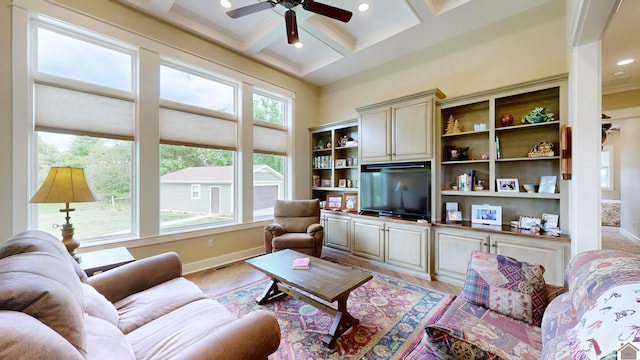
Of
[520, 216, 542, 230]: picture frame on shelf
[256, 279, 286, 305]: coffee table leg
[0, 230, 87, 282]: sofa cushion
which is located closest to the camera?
[0, 230, 87, 282]: sofa cushion

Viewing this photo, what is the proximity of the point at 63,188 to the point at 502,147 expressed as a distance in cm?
448

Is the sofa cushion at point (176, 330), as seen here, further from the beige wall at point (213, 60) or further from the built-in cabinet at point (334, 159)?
the built-in cabinet at point (334, 159)

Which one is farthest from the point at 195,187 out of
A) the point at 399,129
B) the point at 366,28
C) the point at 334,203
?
the point at 366,28

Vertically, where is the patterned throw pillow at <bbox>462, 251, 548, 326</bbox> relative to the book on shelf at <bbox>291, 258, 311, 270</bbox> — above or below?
above

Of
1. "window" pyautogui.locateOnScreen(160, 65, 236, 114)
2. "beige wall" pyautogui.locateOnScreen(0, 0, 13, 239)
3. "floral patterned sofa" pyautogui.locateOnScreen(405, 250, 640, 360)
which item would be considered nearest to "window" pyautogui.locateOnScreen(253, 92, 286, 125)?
"window" pyautogui.locateOnScreen(160, 65, 236, 114)

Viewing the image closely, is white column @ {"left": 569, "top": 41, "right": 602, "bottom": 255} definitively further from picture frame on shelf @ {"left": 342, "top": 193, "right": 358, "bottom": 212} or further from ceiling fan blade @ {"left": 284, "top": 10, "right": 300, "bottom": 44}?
picture frame on shelf @ {"left": 342, "top": 193, "right": 358, "bottom": 212}

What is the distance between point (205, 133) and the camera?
3621mm

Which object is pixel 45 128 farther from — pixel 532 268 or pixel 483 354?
pixel 532 268

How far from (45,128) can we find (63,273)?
231 cm

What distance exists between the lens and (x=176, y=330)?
4.34 feet

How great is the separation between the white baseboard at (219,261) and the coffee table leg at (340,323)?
2.34m

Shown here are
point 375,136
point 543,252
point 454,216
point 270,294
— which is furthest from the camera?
point 375,136

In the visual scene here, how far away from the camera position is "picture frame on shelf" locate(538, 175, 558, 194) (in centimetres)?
267

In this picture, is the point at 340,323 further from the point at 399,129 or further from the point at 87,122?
the point at 87,122
